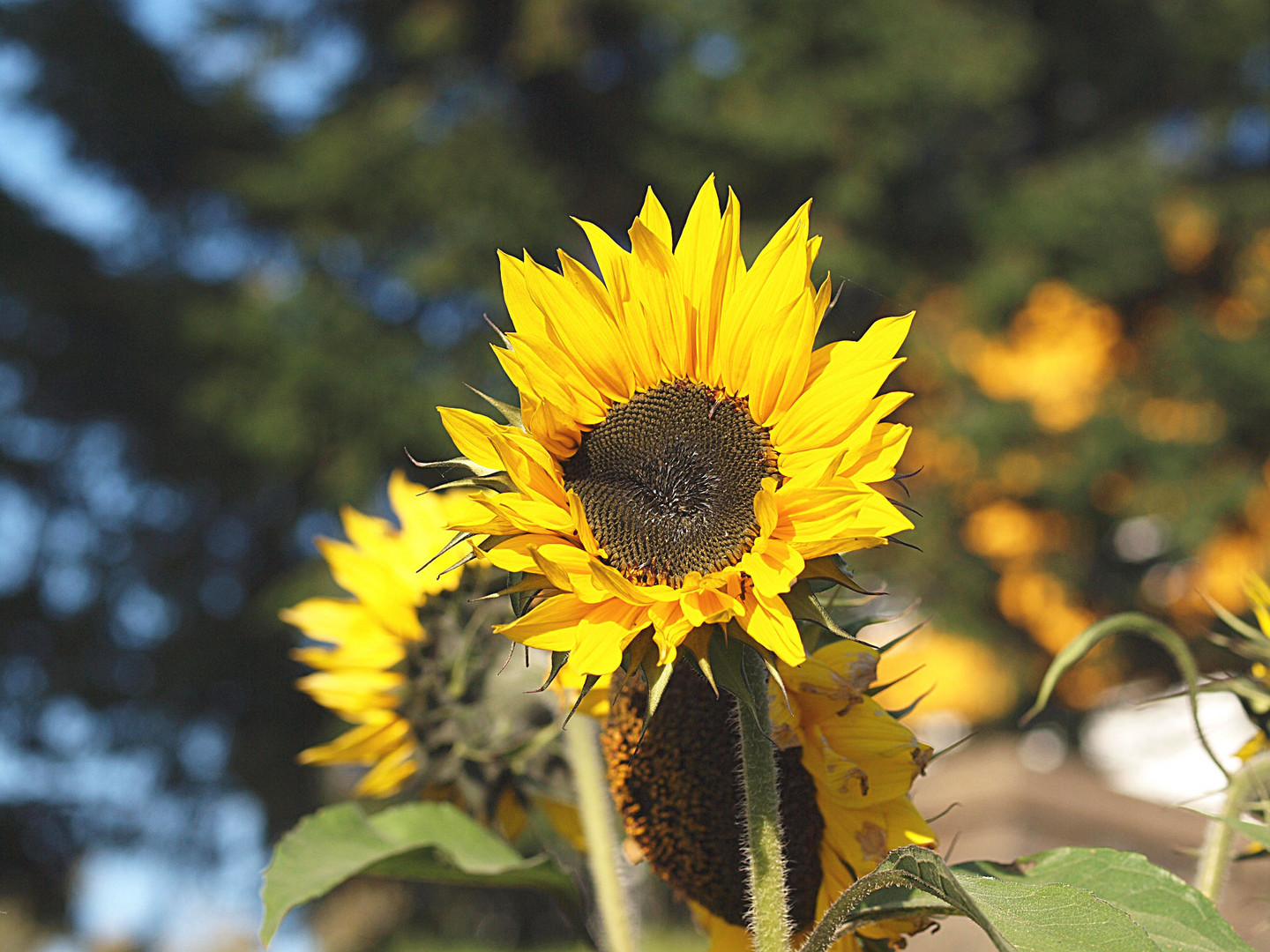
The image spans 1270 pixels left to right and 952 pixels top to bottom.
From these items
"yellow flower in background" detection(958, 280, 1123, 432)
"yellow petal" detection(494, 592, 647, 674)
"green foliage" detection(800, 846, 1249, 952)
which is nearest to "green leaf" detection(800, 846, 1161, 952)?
"green foliage" detection(800, 846, 1249, 952)

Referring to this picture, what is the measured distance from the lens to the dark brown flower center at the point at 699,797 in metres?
0.47

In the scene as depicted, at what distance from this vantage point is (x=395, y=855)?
0.57 meters

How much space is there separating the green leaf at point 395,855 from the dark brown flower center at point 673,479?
0.20 m

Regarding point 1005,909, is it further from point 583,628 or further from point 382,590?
point 382,590

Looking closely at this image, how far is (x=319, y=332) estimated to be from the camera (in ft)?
20.4

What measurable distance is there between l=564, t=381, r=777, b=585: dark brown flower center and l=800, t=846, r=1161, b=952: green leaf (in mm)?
117

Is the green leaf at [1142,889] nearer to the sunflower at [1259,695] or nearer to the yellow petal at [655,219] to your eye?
the sunflower at [1259,695]

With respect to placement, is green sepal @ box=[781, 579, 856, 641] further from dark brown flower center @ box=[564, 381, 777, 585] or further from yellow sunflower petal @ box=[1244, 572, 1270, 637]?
yellow sunflower petal @ box=[1244, 572, 1270, 637]

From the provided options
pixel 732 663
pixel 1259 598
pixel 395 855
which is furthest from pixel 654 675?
pixel 1259 598

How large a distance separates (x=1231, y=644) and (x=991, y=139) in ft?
25.9

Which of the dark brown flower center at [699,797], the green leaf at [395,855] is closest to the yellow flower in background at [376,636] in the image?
the green leaf at [395,855]

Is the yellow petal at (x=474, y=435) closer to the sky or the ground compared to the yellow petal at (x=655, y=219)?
closer to the ground

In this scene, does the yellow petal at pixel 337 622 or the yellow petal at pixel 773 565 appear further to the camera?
the yellow petal at pixel 337 622

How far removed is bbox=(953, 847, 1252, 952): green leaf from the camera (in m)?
0.39
